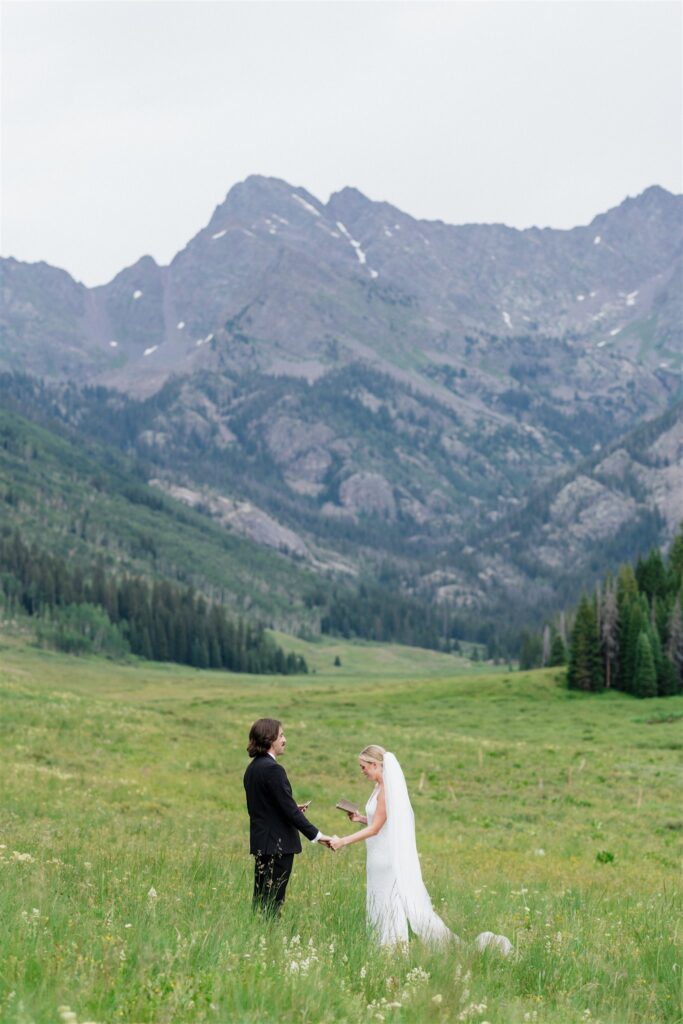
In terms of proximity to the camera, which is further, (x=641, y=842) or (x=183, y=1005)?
(x=641, y=842)

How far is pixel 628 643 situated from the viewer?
91.7 metres

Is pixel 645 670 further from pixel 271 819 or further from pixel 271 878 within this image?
pixel 271 878

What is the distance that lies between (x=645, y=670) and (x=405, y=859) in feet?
275

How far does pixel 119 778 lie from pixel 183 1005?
87.4 ft

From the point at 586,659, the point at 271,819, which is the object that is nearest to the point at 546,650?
the point at 586,659

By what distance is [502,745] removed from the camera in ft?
176

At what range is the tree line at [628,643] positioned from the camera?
89.2 m

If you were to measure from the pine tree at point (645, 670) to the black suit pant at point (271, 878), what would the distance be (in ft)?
272

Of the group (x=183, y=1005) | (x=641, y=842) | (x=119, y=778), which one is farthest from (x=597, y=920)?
(x=119, y=778)

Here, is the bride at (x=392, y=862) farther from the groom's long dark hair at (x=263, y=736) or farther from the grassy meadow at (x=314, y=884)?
the groom's long dark hair at (x=263, y=736)

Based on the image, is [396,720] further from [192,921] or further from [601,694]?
[192,921]

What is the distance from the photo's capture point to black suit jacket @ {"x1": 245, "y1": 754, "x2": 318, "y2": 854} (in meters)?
11.1

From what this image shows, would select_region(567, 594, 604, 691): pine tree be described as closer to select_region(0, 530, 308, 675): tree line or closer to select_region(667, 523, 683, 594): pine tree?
select_region(667, 523, 683, 594): pine tree

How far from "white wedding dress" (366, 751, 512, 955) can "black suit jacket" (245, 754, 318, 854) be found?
2.94ft
